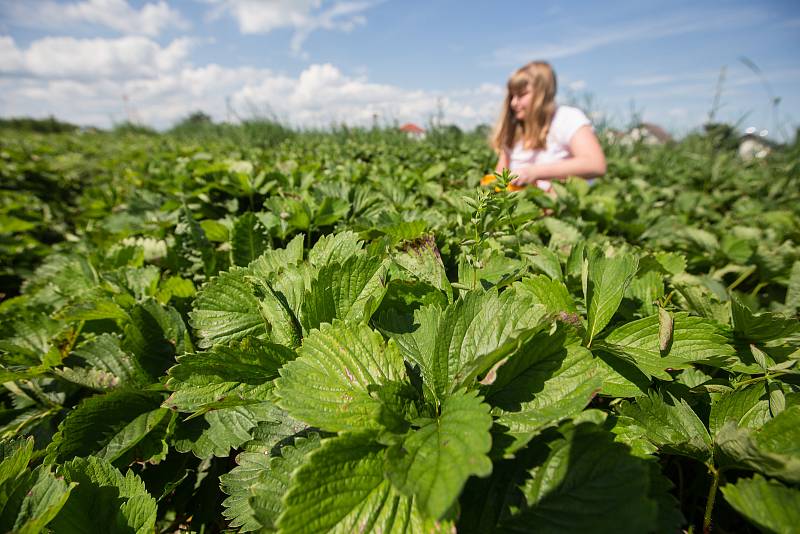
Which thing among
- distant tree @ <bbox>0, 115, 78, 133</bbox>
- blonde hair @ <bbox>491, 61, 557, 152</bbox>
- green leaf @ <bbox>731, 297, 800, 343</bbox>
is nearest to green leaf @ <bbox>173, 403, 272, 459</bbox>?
green leaf @ <bbox>731, 297, 800, 343</bbox>

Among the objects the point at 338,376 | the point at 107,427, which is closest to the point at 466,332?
the point at 338,376

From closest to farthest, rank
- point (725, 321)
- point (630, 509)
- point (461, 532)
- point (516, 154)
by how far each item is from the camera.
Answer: point (630, 509) → point (461, 532) → point (725, 321) → point (516, 154)

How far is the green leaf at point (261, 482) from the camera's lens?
715 millimetres

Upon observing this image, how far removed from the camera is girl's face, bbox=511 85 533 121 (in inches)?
193

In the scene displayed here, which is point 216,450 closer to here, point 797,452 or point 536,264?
point 536,264

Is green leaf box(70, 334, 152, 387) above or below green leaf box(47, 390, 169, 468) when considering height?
above

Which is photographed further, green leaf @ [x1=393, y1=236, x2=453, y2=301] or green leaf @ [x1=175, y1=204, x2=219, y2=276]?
green leaf @ [x1=175, y1=204, x2=219, y2=276]

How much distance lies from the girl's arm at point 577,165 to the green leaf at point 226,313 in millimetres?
2989

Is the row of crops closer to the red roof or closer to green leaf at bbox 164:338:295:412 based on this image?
green leaf at bbox 164:338:295:412

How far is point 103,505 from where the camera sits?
846 millimetres

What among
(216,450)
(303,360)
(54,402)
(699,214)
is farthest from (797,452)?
(699,214)

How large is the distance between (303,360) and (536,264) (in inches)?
32.5

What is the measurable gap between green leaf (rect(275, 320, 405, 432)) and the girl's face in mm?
4836

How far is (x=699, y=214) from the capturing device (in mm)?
2850
